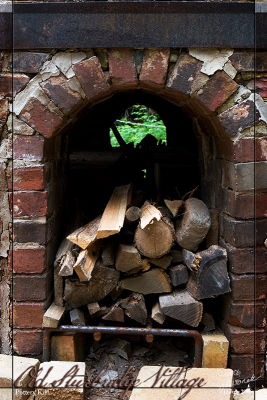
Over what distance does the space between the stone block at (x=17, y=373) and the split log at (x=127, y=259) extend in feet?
2.68

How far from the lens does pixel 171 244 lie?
3.04 m

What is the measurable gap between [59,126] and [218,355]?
183 centimetres

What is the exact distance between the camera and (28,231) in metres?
3.02

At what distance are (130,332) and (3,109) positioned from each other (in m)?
1.67

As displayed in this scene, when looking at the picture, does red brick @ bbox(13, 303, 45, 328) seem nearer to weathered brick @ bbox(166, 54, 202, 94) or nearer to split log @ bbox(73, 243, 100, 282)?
split log @ bbox(73, 243, 100, 282)

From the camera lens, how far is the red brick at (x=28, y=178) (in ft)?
9.73

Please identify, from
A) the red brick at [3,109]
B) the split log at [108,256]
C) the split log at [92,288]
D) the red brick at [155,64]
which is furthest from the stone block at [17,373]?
the red brick at [155,64]

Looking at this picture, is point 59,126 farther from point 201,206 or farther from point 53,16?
point 201,206

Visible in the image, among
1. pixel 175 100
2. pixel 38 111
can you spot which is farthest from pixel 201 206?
pixel 38 111

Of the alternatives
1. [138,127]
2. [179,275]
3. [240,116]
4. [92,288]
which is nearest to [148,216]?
[179,275]

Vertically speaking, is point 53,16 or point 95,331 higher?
point 53,16

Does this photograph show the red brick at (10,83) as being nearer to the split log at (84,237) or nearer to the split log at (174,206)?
the split log at (84,237)

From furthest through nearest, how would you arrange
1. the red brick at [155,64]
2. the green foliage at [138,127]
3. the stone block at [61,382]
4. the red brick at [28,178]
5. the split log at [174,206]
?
1. the green foliage at [138,127]
2. the split log at [174,206]
3. the red brick at [28,178]
4. the red brick at [155,64]
5. the stone block at [61,382]

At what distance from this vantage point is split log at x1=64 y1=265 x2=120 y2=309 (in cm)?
309
